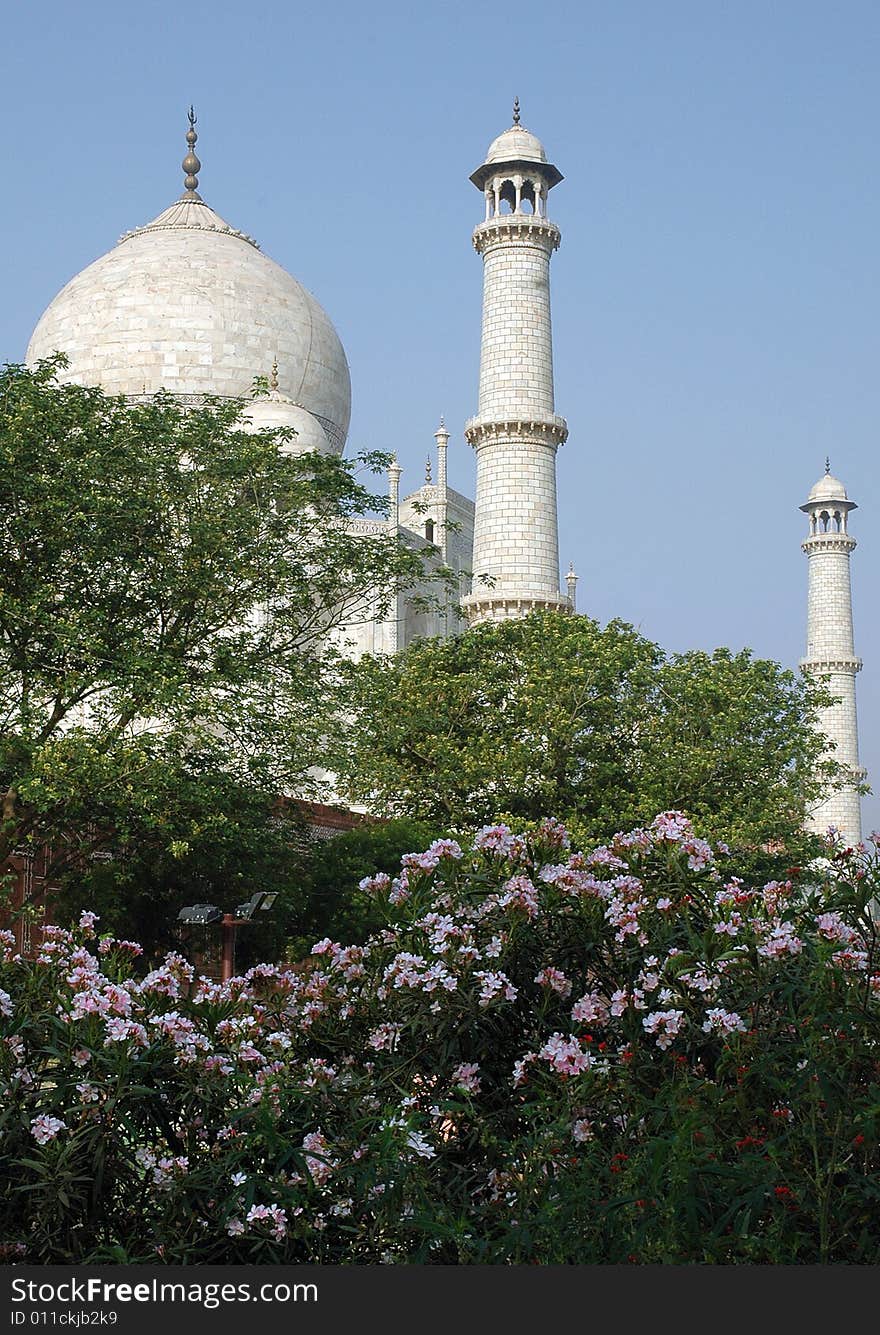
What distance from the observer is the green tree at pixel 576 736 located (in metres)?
28.2

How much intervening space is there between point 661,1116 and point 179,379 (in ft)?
146

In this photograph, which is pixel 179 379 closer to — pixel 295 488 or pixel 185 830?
pixel 295 488

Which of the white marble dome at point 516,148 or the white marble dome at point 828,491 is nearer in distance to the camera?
the white marble dome at point 516,148

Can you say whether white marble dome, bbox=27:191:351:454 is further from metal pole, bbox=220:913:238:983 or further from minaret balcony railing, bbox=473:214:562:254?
metal pole, bbox=220:913:238:983

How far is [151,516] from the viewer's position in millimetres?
21203

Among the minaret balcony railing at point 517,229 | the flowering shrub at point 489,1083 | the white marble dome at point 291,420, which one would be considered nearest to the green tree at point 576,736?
the minaret balcony railing at point 517,229

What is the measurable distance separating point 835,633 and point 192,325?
30.2 metres

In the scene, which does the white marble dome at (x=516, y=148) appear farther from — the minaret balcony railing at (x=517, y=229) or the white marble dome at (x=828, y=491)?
the white marble dome at (x=828, y=491)

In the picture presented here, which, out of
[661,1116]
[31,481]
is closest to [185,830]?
[31,481]

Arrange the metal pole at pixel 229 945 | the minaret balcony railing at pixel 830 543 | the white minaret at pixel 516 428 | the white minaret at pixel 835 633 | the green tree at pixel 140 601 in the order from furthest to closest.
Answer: the minaret balcony railing at pixel 830 543, the white minaret at pixel 835 633, the white minaret at pixel 516 428, the metal pole at pixel 229 945, the green tree at pixel 140 601

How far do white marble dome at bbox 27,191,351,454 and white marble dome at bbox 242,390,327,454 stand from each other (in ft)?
2.03

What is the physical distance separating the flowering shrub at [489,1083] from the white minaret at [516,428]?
3180 cm

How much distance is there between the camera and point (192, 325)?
4938cm

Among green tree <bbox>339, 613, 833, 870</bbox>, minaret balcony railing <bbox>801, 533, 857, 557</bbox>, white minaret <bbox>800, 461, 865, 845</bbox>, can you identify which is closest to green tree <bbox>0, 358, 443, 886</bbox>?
green tree <bbox>339, 613, 833, 870</bbox>
